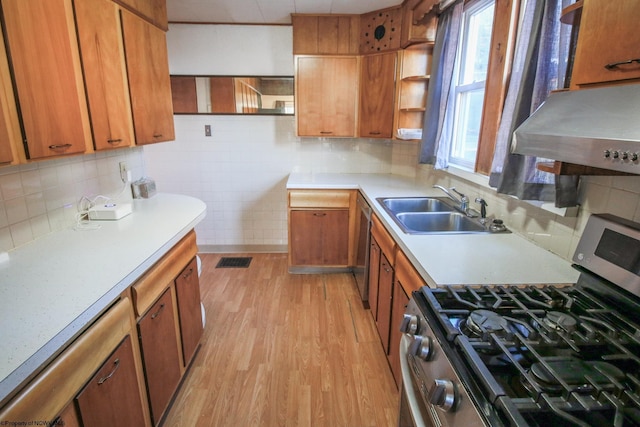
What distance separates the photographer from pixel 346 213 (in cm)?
324

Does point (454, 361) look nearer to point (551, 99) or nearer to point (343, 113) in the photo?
point (551, 99)

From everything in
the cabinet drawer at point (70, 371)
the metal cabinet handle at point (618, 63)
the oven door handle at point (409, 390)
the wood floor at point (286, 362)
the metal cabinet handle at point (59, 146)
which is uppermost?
the metal cabinet handle at point (618, 63)

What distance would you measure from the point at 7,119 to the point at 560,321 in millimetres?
1969

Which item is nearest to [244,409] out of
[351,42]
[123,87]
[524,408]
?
[524,408]

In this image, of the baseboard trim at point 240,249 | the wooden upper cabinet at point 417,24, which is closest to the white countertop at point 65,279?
the baseboard trim at point 240,249

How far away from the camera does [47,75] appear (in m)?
1.42

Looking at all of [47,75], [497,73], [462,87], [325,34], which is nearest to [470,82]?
[462,87]

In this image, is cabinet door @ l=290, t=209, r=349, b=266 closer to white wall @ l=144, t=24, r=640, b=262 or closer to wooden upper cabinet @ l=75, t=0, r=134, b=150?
white wall @ l=144, t=24, r=640, b=262

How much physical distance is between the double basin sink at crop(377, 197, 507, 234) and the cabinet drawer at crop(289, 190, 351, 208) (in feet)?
2.18

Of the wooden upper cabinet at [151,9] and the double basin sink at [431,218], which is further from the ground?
the wooden upper cabinet at [151,9]

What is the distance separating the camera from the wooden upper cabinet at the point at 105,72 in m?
1.65

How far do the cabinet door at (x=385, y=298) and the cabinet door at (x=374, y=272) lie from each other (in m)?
0.10

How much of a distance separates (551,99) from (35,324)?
172cm

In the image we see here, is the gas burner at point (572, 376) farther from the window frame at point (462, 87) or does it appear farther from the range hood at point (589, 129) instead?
the window frame at point (462, 87)
